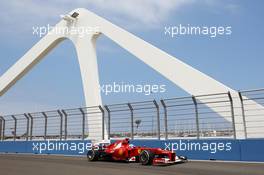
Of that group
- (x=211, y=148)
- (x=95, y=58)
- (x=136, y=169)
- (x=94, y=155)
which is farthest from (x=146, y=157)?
(x=95, y=58)

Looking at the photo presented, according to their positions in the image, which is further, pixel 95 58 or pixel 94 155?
pixel 95 58

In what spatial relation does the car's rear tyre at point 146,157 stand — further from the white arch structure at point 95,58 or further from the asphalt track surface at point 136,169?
the white arch structure at point 95,58

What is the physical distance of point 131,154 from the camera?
10.8 meters

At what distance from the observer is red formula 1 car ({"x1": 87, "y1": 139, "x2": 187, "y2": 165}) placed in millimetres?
9633

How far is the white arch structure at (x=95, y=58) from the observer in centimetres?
1919

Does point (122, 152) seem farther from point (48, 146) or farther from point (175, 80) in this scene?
point (175, 80)

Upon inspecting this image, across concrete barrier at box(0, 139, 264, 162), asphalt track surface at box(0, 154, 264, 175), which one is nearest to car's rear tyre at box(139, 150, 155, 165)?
asphalt track surface at box(0, 154, 264, 175)

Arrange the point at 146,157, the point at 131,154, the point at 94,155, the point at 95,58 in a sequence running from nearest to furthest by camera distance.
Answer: the point at 146,157
the point at 131,154
the point at 94,155
the point at 95,58

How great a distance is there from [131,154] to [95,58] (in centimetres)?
1453

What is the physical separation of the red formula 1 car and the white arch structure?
12.7ft

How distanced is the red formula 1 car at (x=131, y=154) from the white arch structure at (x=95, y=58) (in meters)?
3.88

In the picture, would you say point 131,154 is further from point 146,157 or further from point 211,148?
point 211,148

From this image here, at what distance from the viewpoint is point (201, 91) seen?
19016mm

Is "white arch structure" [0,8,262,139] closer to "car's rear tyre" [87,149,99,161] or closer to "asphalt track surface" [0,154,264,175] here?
"car's rear tyre" [87,149,99,161]
